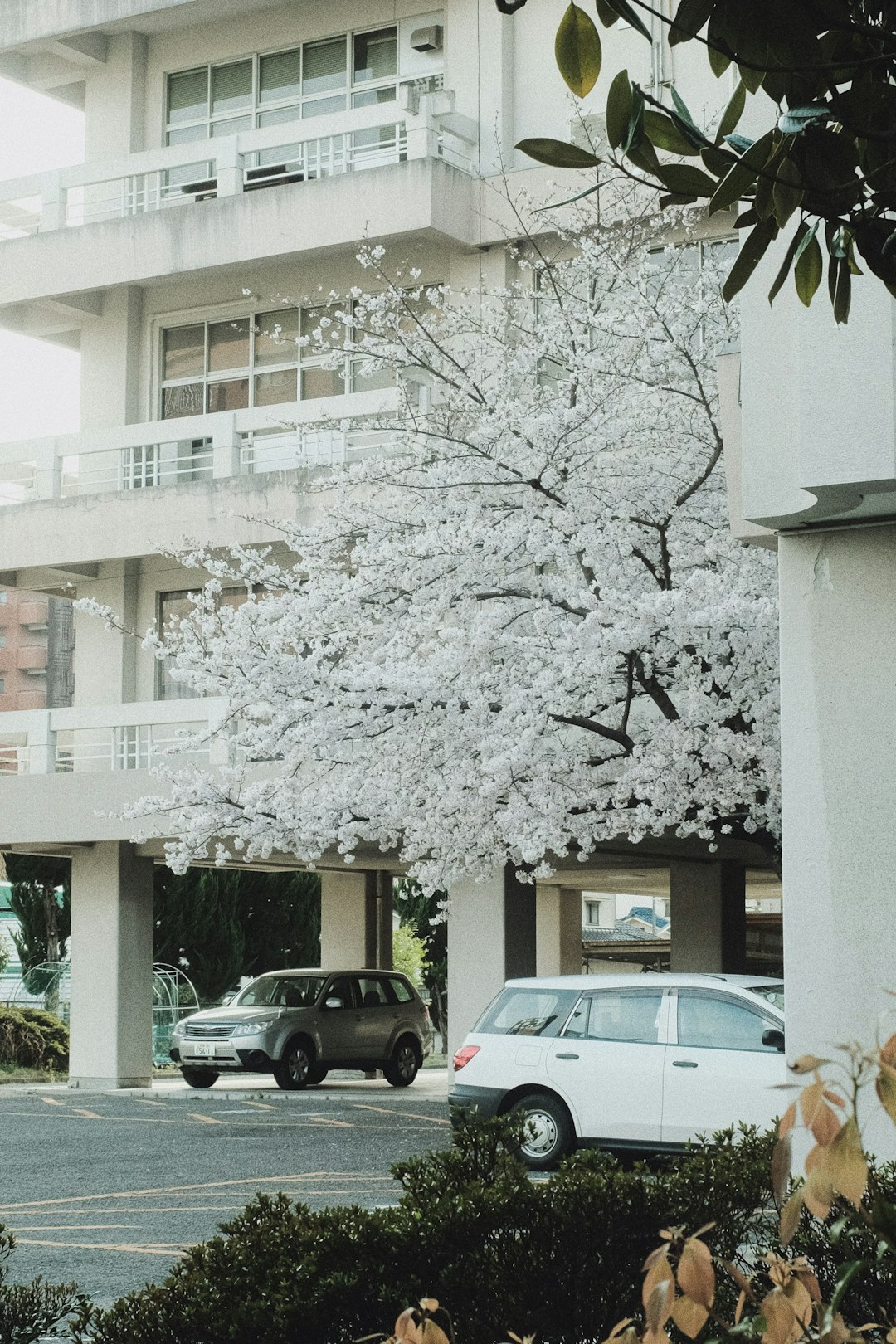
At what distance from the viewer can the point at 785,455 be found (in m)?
8.19

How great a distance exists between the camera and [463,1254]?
17.7 feet

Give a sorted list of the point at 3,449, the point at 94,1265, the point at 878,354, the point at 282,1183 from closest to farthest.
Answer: the point at 878,354 < the point at 94,1265 < the point at 282,1183 < the point at 3,449

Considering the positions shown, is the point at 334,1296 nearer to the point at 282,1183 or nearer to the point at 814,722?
the point at 814,722

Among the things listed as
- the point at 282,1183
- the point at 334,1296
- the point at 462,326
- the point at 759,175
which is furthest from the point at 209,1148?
the point at 759,175

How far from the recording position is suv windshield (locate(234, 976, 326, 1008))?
24344mm


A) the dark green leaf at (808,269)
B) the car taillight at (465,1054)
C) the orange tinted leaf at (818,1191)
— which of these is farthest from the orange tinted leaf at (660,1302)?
the car taillight at (465,1054)

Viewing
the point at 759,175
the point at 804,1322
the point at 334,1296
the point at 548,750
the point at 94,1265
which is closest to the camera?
the point at 804,1322

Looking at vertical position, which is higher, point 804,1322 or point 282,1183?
point 804,1322

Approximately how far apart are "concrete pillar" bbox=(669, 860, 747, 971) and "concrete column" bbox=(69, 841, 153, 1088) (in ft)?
24.9

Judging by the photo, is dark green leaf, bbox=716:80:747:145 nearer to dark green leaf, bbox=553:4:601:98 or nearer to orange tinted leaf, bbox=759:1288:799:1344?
dark green leaf, bbox=553:4:601:98

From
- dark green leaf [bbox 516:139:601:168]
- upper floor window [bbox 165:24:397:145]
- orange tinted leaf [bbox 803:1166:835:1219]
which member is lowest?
orange tinted leaf [bbox 803:1166:835:1219]

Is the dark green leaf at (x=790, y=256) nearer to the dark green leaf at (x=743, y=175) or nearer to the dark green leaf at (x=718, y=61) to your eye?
the dark green leaf at (x=743, y=175)

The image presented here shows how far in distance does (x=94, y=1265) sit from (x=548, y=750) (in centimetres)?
671

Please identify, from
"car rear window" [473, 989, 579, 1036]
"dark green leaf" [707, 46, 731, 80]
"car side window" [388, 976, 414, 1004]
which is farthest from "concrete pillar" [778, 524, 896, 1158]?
"car side window" [388, 976, 414, 1004]
